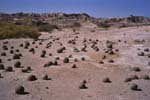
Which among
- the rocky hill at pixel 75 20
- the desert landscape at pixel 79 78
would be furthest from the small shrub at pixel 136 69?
the rocky hill at pixel 75 20

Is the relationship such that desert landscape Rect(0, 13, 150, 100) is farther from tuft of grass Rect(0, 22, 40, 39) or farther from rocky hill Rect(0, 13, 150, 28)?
rocky hill Rect(0, 13, 150, 28)

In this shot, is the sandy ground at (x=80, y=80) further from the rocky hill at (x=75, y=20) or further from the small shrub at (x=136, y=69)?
the rocky hill at (x=75, y=20)

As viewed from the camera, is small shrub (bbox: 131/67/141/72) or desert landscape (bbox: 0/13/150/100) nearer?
desert landscape (bbox: 0/13/150/100)

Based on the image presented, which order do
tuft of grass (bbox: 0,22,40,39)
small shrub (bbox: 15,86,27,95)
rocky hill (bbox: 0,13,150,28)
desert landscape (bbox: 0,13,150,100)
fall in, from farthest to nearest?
1. rocky hill (bbox: 0,13,150,28)
2. tuft of grass (bbox: 0,22,40,39)
3. small shrub (bbox: 15,86,27,95)
4. desert landscape (bbox: 0,13,150,100)

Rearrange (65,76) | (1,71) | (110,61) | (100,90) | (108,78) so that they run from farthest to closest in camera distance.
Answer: (110,61) < (1,71) < (65,76) < (108,78) < (100,90)

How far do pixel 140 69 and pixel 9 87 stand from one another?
1001cm

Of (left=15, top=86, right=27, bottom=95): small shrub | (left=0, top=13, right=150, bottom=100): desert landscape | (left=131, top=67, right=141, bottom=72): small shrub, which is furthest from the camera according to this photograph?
(left=131, top=67, right=141, bottom=72): small shrub

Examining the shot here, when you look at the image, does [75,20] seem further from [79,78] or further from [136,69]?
[79,78]

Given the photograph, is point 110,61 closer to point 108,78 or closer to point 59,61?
point 59,61

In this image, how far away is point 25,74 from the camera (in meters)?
24.0

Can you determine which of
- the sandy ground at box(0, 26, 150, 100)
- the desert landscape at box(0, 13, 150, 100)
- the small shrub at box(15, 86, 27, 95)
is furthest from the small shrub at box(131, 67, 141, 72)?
the small shrub at box(15, 86, 27, 95)

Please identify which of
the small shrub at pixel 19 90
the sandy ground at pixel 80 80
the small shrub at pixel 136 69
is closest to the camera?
the sandy ground at pixel 80 80

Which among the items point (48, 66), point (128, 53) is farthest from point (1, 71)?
point (128, 53)

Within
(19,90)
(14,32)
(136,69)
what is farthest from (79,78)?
(14,32)
